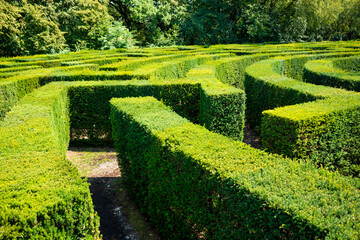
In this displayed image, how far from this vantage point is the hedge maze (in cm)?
277

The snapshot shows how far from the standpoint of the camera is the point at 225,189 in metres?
3.25

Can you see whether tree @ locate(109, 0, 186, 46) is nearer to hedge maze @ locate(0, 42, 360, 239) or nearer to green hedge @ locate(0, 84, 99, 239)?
hedge maze @ locate(0, 42, 360, 239)

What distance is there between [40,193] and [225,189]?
211 cm

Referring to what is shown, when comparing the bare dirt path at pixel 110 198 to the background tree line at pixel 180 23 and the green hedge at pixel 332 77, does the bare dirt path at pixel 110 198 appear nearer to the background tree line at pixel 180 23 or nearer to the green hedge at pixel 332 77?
the green hedge at pixel 332 77

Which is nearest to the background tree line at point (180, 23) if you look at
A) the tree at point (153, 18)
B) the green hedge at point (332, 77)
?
the tree at point (153, 18)

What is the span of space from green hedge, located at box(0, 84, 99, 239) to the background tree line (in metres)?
18.4

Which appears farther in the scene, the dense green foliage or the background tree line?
the background tree line

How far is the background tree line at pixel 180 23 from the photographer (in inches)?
837

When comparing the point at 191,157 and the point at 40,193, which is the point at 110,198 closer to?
Answer: the point at 191,157

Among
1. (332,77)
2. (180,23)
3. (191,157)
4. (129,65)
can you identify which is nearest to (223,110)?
(191,157)

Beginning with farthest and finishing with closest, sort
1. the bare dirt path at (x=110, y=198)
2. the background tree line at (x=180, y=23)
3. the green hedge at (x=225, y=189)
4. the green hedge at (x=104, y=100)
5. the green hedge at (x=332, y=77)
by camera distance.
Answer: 1. the background tree line at (x=180, y=23)
2. the green hedge at (x=332, y=77)
3. the green hedge at (x=104, y=100)
4. the bare dirt path at (x=110, y=198)
5. the green hedge at (x=225, y=189)

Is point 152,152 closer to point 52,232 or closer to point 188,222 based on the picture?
point 188,222

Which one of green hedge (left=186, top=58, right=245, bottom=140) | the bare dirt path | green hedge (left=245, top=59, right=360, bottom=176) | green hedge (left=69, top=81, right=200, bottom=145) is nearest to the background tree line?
green hedge (left=69, top=81, right=200, bottom=145)

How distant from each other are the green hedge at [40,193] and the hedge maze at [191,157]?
1 cm
